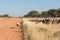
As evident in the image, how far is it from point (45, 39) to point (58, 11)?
266 feet

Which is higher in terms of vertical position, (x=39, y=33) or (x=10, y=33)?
(x=39, y=33)

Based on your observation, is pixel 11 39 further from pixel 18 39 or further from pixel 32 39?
pixel 32 39

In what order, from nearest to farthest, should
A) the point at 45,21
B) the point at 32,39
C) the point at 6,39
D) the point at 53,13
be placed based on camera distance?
the point at 32,39 → the point at 6,39 → the point at 45,21 → the point at 53,13

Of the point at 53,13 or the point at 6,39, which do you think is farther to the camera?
the point at 53,13

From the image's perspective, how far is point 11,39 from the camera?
16438mm

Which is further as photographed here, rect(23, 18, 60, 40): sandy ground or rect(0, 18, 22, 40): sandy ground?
rect(0, 18, 22, 40): sandy ground

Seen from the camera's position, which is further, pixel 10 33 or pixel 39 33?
pixel 10 33

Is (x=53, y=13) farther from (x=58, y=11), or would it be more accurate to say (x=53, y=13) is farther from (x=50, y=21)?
(x=50, y=21)

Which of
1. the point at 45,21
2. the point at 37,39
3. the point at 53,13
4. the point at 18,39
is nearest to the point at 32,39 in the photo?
the point at 37,39

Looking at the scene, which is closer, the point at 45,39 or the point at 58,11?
the point at 45,39

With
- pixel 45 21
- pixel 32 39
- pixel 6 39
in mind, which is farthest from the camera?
pixel 45 21

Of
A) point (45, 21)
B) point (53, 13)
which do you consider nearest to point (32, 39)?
point (45, 21)

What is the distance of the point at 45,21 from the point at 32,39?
128ft

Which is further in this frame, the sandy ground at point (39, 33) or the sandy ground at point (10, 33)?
the sandy ground at point (10, 33)
